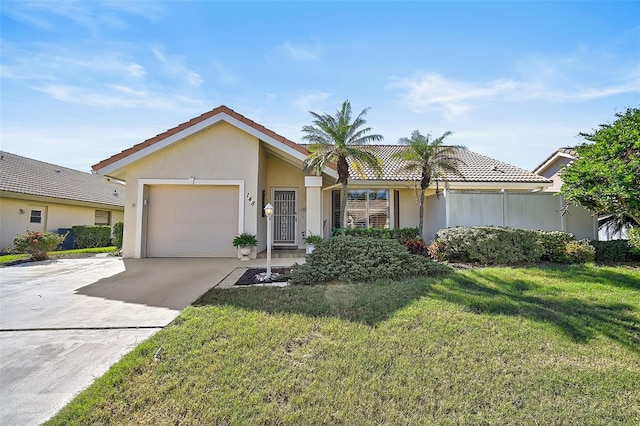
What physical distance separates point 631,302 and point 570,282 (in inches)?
52.5

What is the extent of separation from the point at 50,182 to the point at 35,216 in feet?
10.3

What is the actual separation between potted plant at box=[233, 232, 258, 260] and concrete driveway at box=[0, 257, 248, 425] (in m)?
1.18

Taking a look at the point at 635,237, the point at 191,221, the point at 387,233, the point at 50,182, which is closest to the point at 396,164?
the point at 387,233

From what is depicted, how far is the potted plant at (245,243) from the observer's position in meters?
11.0

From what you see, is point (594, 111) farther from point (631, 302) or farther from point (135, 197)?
point (135, 197)

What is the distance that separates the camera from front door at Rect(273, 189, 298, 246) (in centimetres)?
1414

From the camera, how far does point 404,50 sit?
9.58m

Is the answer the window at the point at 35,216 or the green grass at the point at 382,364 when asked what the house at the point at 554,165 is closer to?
the green grass at the point at 382,364

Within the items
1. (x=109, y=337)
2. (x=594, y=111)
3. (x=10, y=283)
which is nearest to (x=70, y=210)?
(x=10, y=283)

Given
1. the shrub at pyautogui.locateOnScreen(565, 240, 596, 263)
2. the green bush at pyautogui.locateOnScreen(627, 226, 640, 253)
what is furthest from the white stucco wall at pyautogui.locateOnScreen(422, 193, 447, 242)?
the green bush at pyautogui.locateOnScreen(627, 226, 640, 253)

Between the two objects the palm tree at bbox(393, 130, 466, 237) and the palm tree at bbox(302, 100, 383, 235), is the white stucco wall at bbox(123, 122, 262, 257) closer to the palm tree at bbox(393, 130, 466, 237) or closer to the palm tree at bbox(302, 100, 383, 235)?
the palm tree at bbox(302, 100, 383, 235)

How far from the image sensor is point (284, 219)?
14156mm

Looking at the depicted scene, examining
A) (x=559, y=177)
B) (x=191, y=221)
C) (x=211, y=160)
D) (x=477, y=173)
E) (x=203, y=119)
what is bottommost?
(x=191, y=221)

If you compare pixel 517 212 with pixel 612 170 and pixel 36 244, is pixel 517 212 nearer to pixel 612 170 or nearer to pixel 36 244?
pixel 612 170
